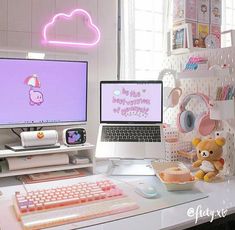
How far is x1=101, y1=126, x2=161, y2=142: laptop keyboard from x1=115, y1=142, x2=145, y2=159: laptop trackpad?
0.03 metres

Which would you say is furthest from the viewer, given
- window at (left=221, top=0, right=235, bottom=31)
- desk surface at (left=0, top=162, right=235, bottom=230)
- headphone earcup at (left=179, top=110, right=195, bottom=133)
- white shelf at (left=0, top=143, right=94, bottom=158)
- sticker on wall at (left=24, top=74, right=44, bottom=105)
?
window at (left=221, top=0, right=235, bottom=31)

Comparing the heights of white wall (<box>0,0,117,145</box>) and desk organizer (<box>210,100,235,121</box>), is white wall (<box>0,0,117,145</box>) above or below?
above

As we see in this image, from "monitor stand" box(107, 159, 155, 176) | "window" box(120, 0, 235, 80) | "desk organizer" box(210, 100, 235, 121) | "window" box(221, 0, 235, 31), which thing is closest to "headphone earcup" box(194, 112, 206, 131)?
"desk organizer" box(210, 100, 235, 121)

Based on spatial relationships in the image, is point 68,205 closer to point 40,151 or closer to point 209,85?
point 40,151

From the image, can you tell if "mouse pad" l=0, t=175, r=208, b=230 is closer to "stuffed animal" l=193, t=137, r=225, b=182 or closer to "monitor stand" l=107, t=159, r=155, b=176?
"monitor stand" l=107, t=159, r=155, b=176

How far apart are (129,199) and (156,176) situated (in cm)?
37

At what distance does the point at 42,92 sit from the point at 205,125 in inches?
32.3

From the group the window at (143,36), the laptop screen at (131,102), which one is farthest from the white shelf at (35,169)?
the window at (143,36)

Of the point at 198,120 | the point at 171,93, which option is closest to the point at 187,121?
the point at 198,120

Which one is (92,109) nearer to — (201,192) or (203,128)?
(203,128)

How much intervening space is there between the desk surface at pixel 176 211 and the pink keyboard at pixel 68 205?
0.16 ft

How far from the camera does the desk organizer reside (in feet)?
4.77

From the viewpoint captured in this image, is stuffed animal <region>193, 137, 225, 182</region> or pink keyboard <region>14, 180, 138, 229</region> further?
stuffed animal <region>193, 137, 225, 182</region>

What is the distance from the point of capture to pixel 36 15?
1652 mm
